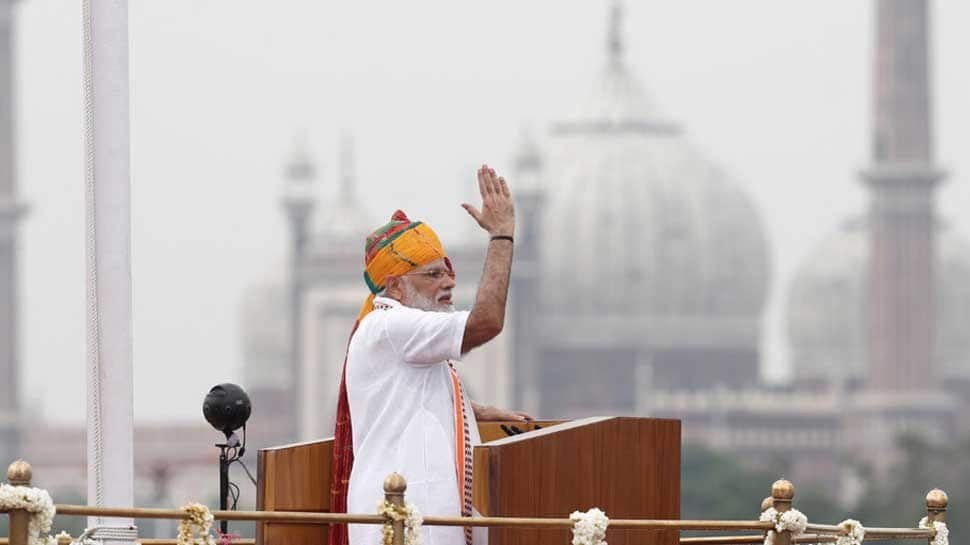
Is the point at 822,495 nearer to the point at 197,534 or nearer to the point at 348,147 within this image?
the point at 348,147

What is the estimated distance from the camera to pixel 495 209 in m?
6.36

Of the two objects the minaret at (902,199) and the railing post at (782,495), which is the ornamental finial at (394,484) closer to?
the railing post at (782,495)

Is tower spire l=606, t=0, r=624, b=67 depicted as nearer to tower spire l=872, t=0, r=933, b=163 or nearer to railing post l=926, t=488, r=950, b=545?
tower spire l=872, t=0, r=933, b=163

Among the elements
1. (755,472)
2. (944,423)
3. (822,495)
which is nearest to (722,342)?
(944,423)

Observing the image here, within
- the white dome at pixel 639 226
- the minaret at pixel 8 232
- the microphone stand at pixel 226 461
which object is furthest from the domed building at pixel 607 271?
the microphone stand at pixel 226 461

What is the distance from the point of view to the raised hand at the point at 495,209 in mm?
6352

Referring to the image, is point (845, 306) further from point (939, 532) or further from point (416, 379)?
point (416, 379)

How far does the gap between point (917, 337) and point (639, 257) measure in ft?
46.5

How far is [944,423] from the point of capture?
3204 inches

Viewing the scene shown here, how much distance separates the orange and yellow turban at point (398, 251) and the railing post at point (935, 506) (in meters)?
1.19

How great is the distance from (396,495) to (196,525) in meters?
0.38

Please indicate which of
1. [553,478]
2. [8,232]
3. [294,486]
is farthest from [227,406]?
[8,232]

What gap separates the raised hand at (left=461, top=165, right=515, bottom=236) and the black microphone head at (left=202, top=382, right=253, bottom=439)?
78cm

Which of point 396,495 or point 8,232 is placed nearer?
point 396,495
